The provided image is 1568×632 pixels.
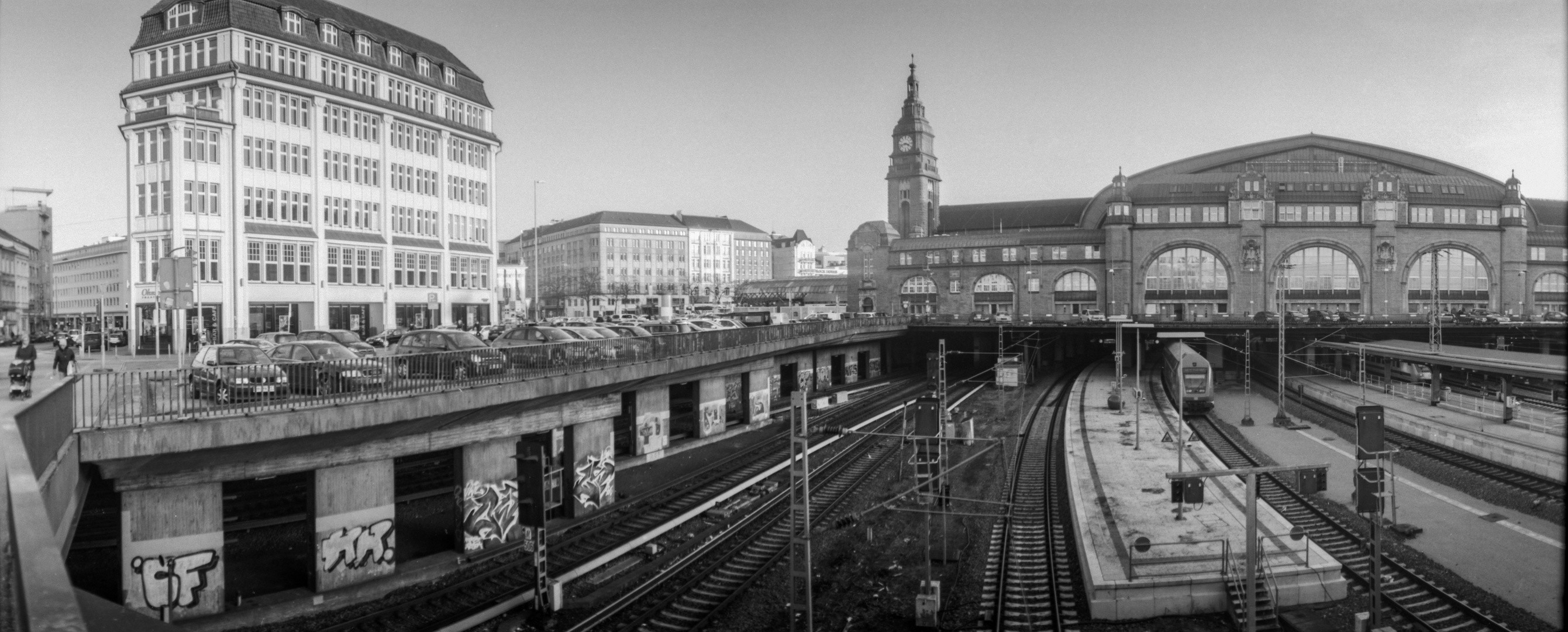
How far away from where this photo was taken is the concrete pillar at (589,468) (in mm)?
26359

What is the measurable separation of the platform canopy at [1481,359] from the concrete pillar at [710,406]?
99.5 feet

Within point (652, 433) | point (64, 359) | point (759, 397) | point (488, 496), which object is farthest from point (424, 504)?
point (759, 397)

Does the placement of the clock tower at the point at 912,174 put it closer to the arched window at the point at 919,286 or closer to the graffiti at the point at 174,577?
the arched window at the point at 919,286

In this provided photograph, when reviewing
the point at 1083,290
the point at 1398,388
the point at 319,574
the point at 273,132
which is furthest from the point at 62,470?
the point at 1083,290

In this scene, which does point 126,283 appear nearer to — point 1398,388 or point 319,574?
point 319,574

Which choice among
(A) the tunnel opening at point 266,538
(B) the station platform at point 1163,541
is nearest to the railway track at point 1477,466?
(B) the station platform at point 1163,541

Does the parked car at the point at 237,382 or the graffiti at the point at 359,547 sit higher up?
the parked car at the point at 237,382

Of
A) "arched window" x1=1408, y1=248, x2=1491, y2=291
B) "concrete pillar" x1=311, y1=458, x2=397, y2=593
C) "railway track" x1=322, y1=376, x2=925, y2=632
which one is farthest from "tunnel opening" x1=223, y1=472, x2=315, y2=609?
"arched window" x1=1408, y1=248, x2=1491, y2=291

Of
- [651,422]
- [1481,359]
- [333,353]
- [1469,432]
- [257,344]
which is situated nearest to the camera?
[333,353]

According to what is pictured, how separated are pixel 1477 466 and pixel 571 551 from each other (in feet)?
108

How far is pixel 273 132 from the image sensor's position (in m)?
49.6

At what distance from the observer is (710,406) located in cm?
3959

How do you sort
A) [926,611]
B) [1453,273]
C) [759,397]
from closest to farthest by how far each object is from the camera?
[926,611] < [759,397] < [1453,273]

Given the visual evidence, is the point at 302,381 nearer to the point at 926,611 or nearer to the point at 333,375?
the point at 333,375
